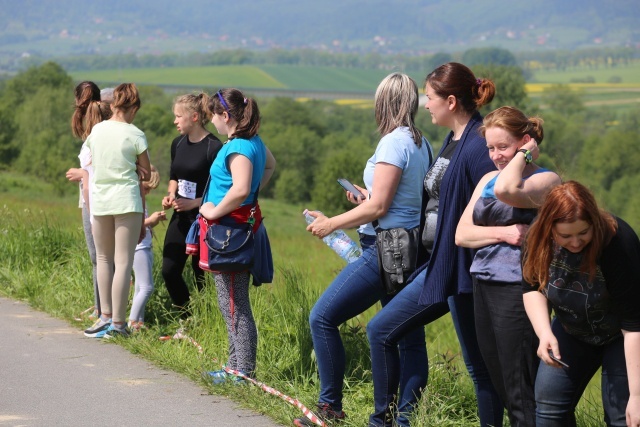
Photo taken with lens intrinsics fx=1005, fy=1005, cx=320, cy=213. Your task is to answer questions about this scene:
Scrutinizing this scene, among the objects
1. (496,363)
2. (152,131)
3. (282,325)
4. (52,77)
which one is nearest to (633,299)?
(496,363)

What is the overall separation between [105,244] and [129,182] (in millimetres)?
504

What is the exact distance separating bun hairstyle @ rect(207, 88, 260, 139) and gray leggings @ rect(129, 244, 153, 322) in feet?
6.31

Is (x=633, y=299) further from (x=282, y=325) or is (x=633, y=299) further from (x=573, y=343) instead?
(x=282, y=325)

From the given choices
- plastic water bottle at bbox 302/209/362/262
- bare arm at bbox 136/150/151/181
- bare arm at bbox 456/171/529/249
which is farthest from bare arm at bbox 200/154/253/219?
bare arm at bbox 456/171/529/249

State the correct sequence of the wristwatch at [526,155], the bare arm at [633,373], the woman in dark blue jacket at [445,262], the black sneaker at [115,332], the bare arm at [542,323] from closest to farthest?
1. the bare arm at [633,373]
2. the bare arm at [542,323]
3. the wristwatch at [526,155]
4. the woman in dark blue jacket at [445,262]
5. the black sneaker at [115,332]

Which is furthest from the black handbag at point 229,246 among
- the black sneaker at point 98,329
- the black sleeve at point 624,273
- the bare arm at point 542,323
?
the black sleeve at point 624,273

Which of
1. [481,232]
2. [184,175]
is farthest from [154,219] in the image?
[481,232]

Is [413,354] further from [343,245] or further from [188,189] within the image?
[188,189]

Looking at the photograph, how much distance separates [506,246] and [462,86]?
0.89m

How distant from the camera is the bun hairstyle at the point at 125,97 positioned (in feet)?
22.3

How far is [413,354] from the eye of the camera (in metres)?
4.94

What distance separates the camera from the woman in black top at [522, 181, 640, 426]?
11.5 ft

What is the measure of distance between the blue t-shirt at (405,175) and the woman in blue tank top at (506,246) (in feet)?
2.40

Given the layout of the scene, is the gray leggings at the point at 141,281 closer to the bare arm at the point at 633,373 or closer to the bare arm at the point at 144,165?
the bare arm at the point at 144,165
